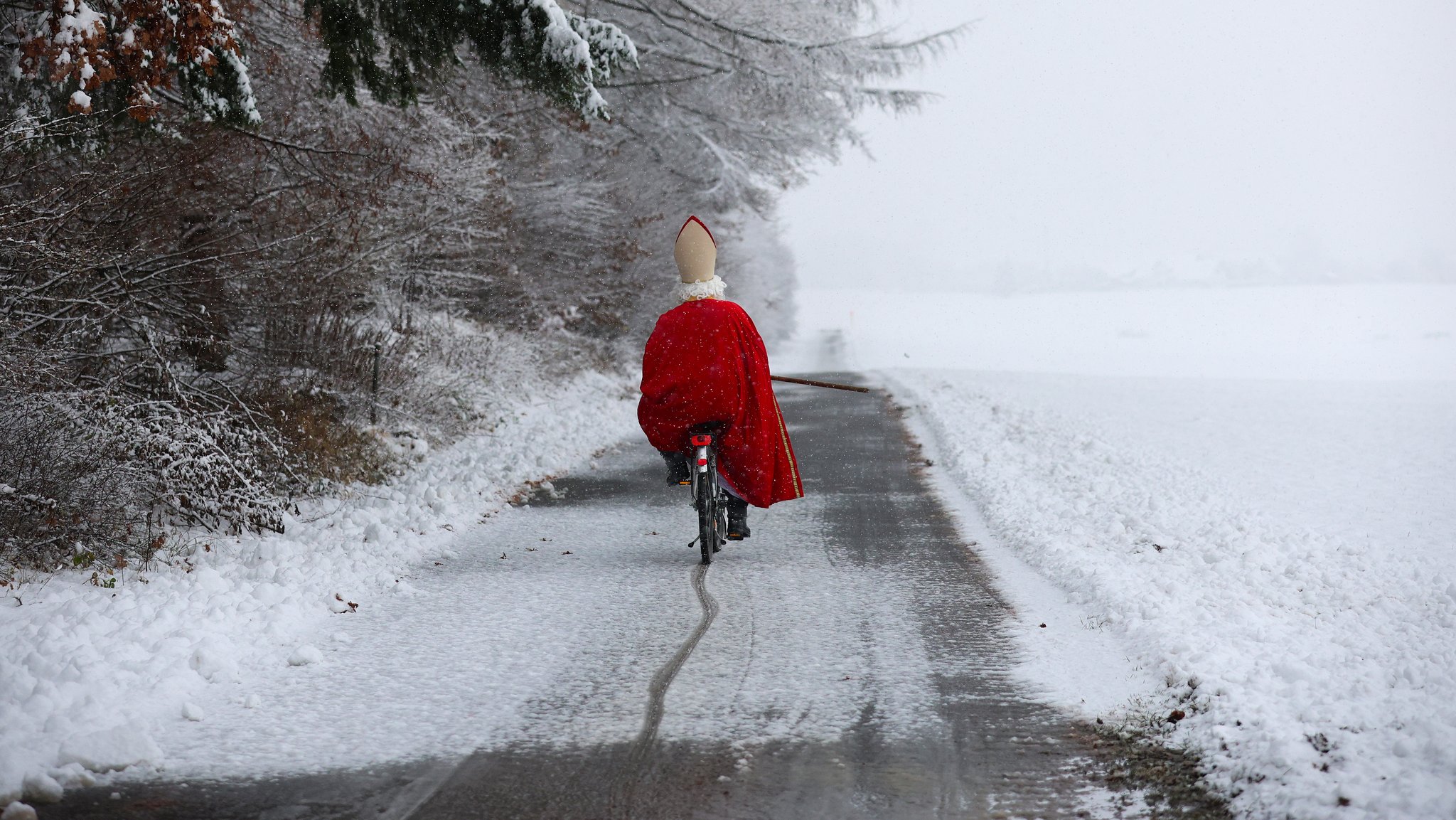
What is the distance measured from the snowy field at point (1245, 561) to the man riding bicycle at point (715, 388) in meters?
1.71

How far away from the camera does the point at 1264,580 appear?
6.78 meters

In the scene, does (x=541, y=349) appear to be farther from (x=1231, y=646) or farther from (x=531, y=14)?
(x=1231, y=646)

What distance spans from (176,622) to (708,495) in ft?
10.9

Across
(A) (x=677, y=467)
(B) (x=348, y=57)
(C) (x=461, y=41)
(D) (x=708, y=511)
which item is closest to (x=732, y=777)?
(D) (x=708, y=511)

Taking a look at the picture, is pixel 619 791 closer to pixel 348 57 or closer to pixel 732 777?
pixel 732 777

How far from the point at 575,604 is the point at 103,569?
2485 millimetres

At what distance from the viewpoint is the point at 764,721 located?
4.52 meters

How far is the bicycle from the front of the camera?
7.62 metres

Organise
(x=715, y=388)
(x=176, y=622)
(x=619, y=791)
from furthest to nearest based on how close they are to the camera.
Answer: (x=715, y=388), (x=176, y=622), (x=619, y=791)

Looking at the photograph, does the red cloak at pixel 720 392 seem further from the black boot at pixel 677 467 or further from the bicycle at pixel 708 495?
the black boot at pixel 677 467

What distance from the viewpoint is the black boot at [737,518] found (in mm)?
8047

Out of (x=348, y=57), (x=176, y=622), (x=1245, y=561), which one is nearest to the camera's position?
(x=176, y=622)

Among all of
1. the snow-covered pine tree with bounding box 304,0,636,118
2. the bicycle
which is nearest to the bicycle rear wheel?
the bicycle

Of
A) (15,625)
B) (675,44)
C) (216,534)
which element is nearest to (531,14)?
(216,534)
